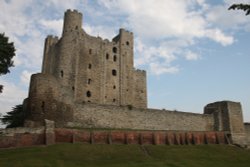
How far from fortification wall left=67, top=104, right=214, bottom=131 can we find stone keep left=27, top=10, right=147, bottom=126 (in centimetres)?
718

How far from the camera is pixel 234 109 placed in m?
47.5

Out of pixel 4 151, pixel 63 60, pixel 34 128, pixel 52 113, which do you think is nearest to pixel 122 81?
pixel 63 60

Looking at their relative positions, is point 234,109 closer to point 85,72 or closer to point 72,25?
point 85,72

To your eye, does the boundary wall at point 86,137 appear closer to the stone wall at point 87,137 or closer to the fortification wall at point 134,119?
the stone wall at point 87,137

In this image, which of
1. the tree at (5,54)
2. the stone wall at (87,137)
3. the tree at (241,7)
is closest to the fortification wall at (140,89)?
the stone wall at (87,137)

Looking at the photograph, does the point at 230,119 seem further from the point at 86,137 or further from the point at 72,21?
the point at 72,21

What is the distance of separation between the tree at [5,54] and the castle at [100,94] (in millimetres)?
6079

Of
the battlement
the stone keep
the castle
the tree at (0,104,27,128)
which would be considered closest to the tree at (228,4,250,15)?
the castle

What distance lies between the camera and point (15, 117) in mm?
38031

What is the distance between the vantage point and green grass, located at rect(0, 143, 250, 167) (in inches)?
866

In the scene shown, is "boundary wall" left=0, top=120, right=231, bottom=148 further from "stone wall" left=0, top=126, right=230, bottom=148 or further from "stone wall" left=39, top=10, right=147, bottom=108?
"stone wall" left=39, top=10, right=147, bottom=108

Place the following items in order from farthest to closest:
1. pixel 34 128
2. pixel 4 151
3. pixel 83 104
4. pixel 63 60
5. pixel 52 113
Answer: pixel 63 60, pixel 83 104, pixel 52 113, pixel 34 128, pixel 4 151

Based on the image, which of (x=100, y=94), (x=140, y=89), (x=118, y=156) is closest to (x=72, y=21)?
(x=100, y=94)

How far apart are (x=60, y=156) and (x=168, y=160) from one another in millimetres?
8562
